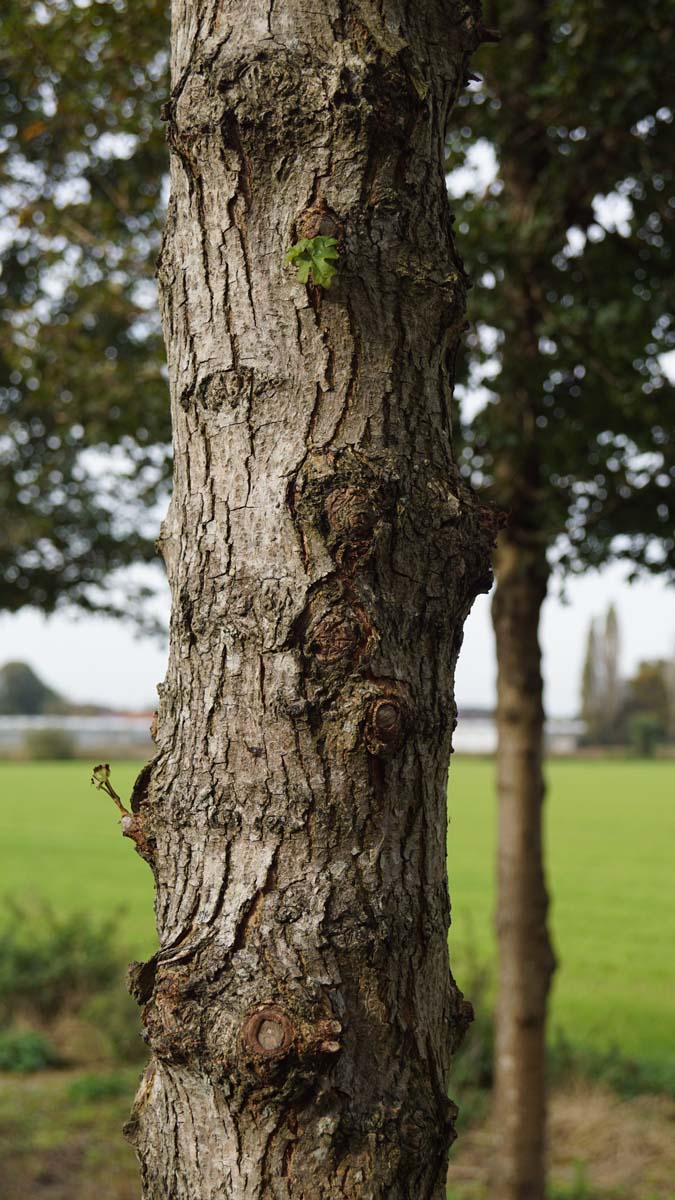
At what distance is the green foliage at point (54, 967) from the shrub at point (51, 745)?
25.8 m

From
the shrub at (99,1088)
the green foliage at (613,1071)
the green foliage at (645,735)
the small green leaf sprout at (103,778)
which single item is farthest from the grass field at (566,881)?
the green foliage at (645,735)

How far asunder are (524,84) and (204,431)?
374 cm

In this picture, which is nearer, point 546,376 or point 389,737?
point 389,737

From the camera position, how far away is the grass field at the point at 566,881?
34.7 ft

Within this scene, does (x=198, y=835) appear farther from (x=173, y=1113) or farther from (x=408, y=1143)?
(x=408, y=1143)

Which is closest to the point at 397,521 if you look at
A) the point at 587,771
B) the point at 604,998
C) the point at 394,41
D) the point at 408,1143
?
the point at 394,41

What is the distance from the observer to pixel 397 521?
144cm

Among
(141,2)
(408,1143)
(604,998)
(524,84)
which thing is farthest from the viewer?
(604,998)

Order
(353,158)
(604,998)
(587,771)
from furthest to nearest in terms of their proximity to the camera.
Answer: (587,771) → (604,998) → (353,158)

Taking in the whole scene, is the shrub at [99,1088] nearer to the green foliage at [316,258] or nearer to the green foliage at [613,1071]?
the green foliage at [613,1071]

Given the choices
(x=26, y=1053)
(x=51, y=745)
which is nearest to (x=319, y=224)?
(x=26, y=1053)

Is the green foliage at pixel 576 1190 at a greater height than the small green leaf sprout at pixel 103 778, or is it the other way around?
the small green leaf sprout at pixel 103 778

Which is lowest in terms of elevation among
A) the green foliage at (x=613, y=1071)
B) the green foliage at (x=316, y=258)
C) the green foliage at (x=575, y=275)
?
the green foliage at (x=613, y=1071)

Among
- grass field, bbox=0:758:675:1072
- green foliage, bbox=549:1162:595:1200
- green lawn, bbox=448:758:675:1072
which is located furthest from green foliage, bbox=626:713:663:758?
green foliage, bbox=549:1162:595:1200
